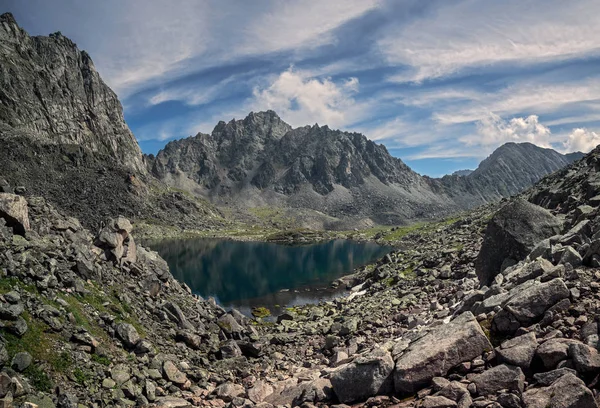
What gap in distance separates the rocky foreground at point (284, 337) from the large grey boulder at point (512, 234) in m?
0.10

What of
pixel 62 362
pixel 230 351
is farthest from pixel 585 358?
pixel 230 351

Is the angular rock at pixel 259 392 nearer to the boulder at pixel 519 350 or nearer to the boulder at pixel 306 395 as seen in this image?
the boulder at pixel 306 395

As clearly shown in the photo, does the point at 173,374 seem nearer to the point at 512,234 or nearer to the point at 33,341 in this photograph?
the point at 33,341

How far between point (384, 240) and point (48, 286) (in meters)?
173

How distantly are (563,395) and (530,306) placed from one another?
14.0 feet

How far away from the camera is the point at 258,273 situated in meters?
107

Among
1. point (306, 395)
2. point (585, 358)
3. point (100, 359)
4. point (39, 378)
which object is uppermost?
point (100, 359)

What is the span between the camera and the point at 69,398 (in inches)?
584

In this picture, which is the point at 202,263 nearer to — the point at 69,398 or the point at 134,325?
the point at 134,325

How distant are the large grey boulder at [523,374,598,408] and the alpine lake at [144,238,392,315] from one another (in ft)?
181

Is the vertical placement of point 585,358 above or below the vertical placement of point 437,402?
above

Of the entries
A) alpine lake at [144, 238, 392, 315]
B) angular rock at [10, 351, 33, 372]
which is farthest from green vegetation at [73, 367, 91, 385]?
alpine lake at [144, 238, 392, 315]

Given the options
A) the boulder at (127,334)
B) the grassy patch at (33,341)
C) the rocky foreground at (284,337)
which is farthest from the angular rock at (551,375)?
the boulder at (127,334)

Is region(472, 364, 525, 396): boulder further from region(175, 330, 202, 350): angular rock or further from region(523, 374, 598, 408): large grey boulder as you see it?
region(175, 330, 202, 350): angular rock
